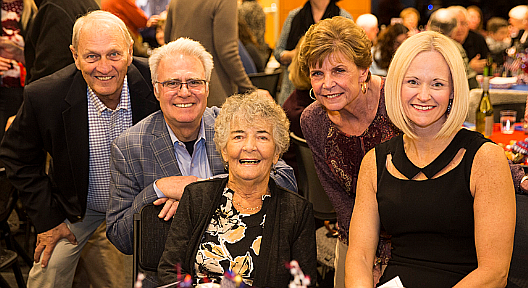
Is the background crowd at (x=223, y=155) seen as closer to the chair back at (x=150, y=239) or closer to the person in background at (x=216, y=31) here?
the chair back at (x=150, y=239)

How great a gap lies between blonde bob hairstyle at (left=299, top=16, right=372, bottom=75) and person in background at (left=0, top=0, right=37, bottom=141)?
289cm

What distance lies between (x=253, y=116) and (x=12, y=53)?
9.44ft

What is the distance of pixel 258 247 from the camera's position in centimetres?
198

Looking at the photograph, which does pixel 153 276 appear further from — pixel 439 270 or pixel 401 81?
pixel 401 81

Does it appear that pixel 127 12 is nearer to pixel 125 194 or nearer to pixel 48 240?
pixel 48 240

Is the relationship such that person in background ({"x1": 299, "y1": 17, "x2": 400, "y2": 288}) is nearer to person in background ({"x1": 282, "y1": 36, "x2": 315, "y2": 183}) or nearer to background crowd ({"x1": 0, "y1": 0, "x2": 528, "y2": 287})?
background crowd ({"x1": 0, "y1": 0, "x2": 528, "y2": 287})

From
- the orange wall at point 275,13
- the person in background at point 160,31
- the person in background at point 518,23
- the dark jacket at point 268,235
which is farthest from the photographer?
the orange wall at point 275,13

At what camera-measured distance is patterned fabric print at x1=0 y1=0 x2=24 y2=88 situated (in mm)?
4020

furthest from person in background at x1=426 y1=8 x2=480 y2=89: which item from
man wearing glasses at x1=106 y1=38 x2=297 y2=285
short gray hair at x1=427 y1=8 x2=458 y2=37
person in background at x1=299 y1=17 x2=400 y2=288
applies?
man wearing glasses at x1=106 y1=38 x2=297 y2=285

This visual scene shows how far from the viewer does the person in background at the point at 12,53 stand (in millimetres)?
4043

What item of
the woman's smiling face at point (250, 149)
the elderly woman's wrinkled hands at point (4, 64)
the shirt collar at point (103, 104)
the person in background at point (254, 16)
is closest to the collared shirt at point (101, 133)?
the shirt collar at point (103, 104)

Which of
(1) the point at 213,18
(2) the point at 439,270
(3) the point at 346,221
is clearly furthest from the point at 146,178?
(1) the point at 213,18

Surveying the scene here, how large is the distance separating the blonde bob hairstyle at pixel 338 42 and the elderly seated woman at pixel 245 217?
28 cm

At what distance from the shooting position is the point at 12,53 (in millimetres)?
4125
